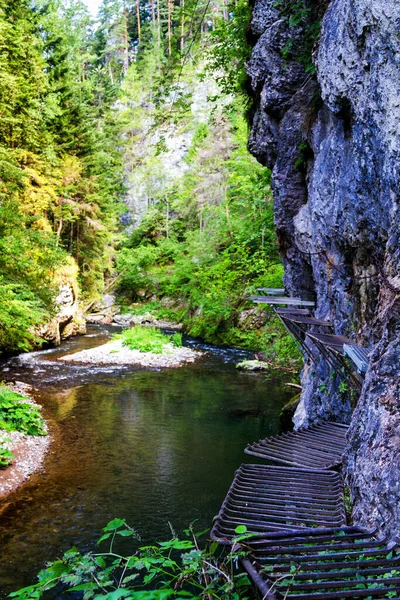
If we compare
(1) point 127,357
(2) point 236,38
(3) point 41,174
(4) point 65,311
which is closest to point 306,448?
(2) point 236,38

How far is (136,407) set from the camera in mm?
14703

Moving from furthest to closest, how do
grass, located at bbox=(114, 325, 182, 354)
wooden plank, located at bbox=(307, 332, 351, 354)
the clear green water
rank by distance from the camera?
1. grass, located at bbox=(114, 325, 182, 354)
2. the clear green water
3. wooden plank, located at bbox=(307, 332, 351, 354)

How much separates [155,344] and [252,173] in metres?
9.94

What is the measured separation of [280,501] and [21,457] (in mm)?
7246

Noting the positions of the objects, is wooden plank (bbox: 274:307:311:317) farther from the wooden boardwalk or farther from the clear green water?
the wooden boardwalk

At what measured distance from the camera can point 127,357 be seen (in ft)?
72.7

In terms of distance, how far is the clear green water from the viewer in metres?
7.59

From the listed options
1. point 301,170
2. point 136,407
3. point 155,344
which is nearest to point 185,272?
point 155,344

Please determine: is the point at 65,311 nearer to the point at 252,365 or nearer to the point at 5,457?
the point at 252,365

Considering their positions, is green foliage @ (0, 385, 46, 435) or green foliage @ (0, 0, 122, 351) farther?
green foliage @ (0, 0, 122, 351)

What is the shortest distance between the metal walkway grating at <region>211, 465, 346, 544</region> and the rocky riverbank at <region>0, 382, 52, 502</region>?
541cm

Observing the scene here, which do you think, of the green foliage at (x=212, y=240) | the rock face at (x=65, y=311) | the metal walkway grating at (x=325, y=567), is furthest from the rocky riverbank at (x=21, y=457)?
the rock face at (x=65, y=311)

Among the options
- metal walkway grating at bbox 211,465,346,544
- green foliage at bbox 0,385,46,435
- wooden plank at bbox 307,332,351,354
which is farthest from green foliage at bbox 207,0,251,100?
metal walkway grating at bbox 211,465,346,544

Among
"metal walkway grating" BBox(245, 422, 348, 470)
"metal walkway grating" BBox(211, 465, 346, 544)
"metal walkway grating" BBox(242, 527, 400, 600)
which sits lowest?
"metal walkway grating" BBox(245, 422, 348, 470)
